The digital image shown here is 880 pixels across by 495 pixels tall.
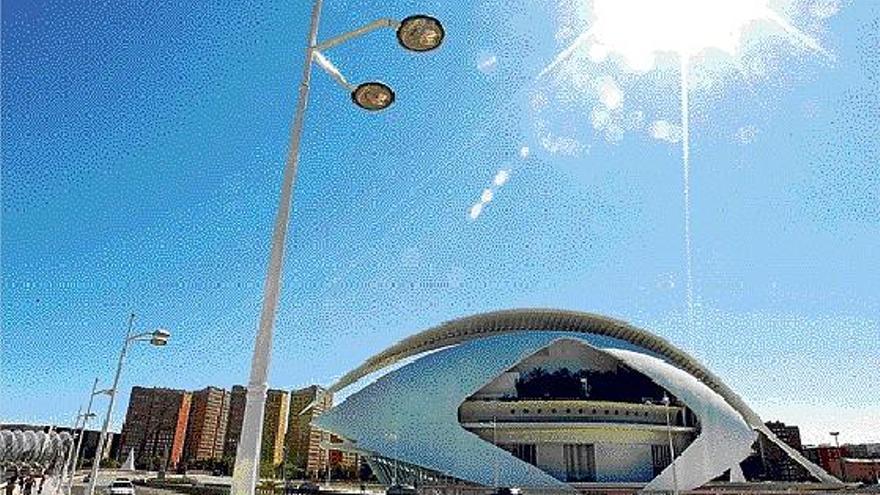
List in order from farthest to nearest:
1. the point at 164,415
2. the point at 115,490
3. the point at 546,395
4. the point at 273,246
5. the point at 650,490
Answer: the point at 164,415 → the point at 546,395 → the point at 650,490 → the point at 115,490 → the point at 273,246

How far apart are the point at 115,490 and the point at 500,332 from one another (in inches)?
1274

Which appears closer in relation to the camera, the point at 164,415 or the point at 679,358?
the point at 679,358

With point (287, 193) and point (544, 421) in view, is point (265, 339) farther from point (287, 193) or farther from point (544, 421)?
point (544, 421)

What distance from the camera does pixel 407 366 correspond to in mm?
48281

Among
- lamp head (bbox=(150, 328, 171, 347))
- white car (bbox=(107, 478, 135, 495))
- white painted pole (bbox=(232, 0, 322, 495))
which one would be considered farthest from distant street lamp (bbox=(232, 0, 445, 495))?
white car (bbox=(107, 478, 135, 495))

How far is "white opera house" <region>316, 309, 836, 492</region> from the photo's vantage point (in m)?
40.3

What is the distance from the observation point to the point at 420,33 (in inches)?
222

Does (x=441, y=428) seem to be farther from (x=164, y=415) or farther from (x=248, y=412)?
(x=164, y=415)

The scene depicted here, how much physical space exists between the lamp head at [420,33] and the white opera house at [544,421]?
3593 centimetres

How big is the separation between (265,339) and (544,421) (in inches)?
1523

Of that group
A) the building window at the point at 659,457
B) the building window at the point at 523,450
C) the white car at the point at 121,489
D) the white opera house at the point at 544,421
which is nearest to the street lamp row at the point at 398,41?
the white car at the point at 121,489

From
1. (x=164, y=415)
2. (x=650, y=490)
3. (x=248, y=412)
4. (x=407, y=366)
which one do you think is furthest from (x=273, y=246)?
(x=164, y=415)

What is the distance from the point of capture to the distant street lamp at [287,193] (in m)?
4.70

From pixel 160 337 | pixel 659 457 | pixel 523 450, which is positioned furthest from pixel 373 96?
pixel 659 457
